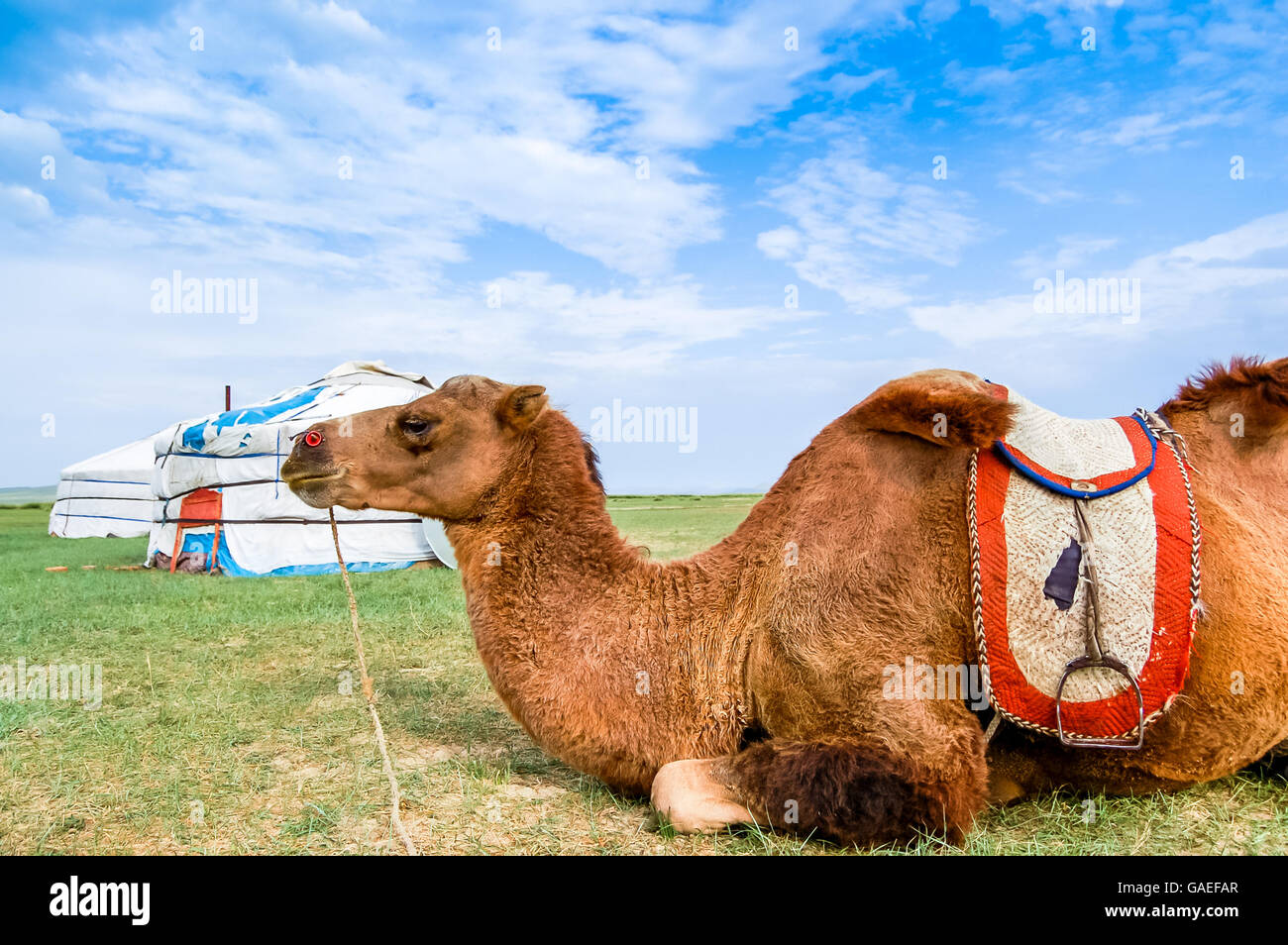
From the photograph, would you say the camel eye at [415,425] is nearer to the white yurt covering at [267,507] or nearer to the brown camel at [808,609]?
the brown camel at [808,609]

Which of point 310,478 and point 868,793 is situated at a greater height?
point 310,478

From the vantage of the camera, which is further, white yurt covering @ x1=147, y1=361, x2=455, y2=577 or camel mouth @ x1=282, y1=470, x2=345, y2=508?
white yurt covering @ x1=147, y1=361, x2=455, y2=577

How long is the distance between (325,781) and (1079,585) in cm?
346

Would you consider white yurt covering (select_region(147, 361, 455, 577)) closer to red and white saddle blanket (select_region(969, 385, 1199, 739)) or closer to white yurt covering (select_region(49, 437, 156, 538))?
red and white saddle blanket (select_region(969, 385, 1199, 739))

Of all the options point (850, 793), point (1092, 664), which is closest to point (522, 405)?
point (850, 793)

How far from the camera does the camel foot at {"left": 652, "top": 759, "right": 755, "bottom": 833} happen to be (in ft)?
9.88

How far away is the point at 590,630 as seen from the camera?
11.5ft

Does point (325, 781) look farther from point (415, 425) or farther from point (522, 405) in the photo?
point (522, 405)

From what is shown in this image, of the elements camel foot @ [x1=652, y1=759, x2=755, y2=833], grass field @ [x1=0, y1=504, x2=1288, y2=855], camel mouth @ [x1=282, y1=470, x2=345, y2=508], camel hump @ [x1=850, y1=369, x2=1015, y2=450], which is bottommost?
grass field @ [x1=0, y1=504, x2=1288, y2=855]

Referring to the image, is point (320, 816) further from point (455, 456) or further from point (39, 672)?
point (39, 672)

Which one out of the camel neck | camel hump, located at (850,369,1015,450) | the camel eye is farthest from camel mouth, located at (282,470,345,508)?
camel hump, located at (850,369,1015,450)

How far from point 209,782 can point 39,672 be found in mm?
3583

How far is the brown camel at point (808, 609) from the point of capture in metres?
2.99

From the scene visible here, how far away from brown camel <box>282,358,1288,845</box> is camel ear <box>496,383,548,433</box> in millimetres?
15
